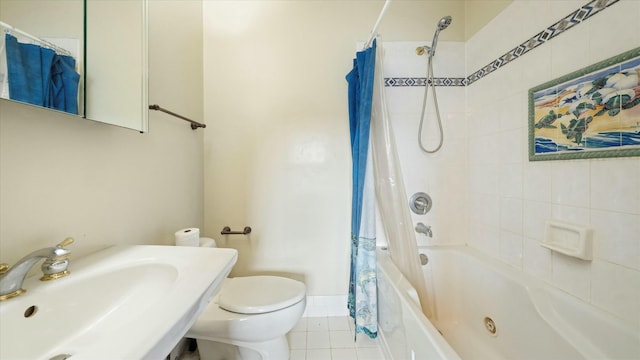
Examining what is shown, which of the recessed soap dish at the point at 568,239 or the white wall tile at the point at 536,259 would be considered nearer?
the recessed soap dish at the point at 568,239

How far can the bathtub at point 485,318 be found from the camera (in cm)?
75

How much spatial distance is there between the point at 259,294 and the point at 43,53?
3.86ft

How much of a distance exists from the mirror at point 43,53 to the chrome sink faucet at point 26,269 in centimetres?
38

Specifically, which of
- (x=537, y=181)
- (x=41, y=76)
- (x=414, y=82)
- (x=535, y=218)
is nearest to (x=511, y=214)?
(x=535, y=218)

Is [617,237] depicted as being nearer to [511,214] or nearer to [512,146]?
[511,214]

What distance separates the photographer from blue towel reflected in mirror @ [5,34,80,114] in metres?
0.52

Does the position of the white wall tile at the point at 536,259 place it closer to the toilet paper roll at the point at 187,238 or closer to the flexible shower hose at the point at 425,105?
the flexible shower hose at the point at 425,105

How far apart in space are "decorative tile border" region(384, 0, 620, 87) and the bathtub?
3.70 ft

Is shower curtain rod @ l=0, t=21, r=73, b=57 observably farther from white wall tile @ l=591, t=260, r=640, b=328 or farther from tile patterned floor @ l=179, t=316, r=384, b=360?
white wall tile @ l=591, t=260, r=640, b=328

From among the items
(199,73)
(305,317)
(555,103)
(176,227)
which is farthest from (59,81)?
(555,103)

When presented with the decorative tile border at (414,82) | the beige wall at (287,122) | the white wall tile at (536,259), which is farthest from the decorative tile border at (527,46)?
the white wall tile at (536,259)

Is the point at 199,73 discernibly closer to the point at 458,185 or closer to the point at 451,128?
the point at 451,128

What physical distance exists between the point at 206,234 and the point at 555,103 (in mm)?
2100

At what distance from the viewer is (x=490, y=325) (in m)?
1.12
